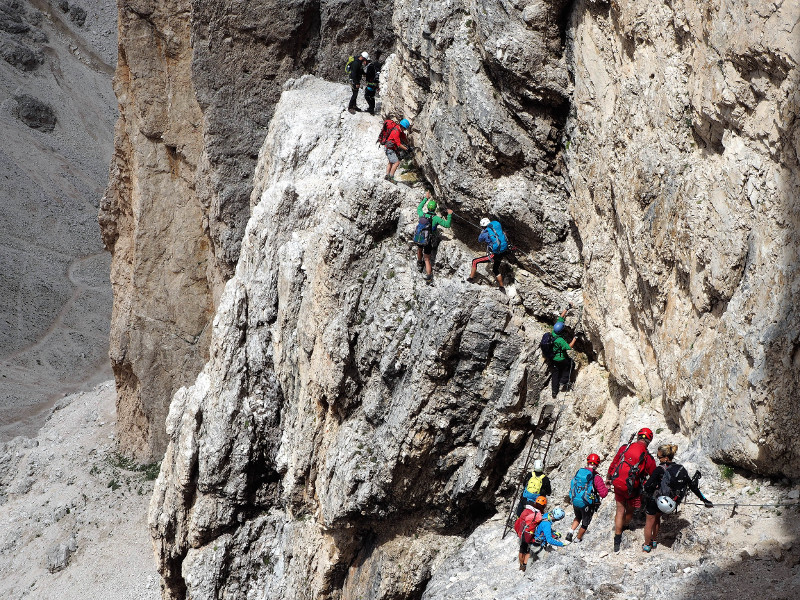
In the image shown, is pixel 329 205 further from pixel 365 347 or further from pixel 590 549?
pixel 590 549

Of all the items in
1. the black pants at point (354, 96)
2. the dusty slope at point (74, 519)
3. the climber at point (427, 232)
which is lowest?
the dusty slope at point (74, 519)

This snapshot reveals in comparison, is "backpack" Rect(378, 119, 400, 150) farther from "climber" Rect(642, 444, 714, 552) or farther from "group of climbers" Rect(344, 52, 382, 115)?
"climber" Rect(642, 444, 714, 552)

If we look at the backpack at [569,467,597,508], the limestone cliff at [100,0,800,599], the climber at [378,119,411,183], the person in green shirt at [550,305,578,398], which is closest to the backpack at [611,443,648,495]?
the backpack at [569,467,597,508]

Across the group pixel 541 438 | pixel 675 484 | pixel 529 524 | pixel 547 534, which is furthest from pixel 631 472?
pixel 541 438

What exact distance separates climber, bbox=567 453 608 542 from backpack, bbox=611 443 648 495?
0.91 metres

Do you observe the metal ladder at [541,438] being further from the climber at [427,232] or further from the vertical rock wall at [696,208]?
the climber at [427,232]

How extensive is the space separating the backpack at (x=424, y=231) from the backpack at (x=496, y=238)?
1501mm

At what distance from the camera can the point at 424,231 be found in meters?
18.9

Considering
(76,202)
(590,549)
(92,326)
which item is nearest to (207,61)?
(590,549)

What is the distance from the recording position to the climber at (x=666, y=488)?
12.3 m

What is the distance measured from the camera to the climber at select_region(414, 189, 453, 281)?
18938 mm

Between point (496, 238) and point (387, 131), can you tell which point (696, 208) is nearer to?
point (496, 238)

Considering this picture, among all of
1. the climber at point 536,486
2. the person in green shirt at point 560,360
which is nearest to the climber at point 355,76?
the person in green shirt at point 560,360

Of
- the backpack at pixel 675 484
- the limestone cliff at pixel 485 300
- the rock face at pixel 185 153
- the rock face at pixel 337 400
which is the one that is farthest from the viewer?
the rock face at pixel 185 153
